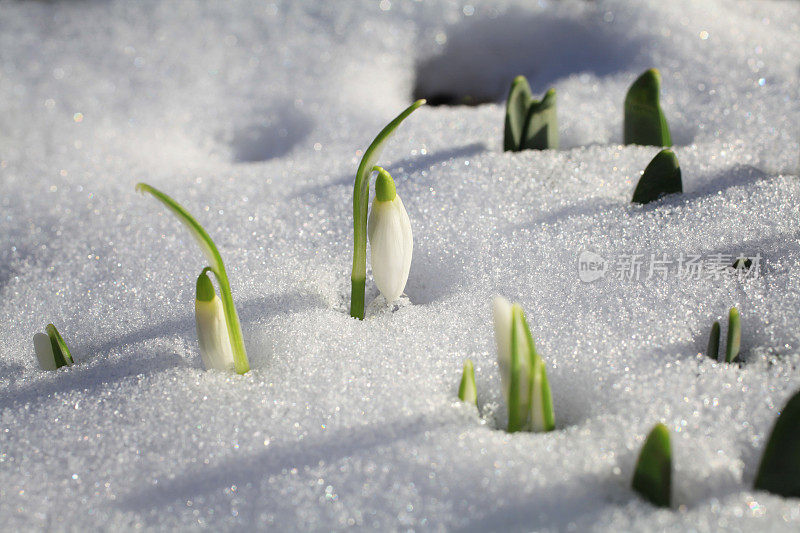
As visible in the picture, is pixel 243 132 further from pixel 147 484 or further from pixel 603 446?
pixel 603 446

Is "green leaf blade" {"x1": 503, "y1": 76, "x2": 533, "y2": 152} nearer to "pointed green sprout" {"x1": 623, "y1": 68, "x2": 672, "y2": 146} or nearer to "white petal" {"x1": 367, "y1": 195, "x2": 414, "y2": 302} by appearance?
"pointed green sprout" {"x1": 623, "y1": 68, "x2": 672, "y2": 146}

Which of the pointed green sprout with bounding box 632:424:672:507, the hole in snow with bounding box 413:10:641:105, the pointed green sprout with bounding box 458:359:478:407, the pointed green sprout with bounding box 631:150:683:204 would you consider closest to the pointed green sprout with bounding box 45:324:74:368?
the pointed green sprout with bounding box 458:359:478:407

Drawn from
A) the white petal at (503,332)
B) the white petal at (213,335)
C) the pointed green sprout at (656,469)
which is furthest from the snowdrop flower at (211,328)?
the pointed green sprout at (656,469)

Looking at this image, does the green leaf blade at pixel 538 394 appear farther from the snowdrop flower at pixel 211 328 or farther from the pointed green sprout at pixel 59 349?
the pointed green sprout at pixel 59 349

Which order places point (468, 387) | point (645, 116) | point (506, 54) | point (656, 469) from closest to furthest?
1. point (656, 469)
2. point (468, 387)
3. point (645, 116)
4. point (506, 54)

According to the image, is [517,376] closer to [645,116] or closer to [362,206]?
[362,206]

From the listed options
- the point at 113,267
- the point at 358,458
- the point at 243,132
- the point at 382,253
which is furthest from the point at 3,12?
the point at 358,458

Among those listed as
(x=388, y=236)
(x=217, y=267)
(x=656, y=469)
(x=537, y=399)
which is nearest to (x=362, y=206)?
(x=388, y=236)

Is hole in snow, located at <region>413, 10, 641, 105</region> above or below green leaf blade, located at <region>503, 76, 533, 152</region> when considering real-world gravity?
above
